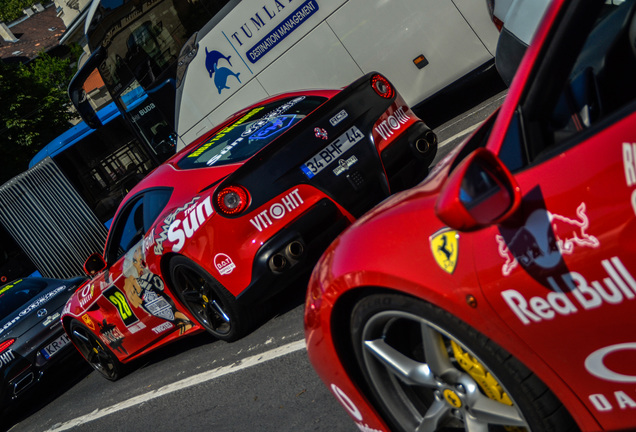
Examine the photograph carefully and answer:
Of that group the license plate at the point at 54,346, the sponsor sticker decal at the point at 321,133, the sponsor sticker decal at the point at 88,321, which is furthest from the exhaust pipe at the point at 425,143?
the license plate at the point at 54,346

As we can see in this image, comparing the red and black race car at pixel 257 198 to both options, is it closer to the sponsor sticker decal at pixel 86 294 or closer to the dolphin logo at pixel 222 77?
the sponsor sticker decal at pixel 86 294

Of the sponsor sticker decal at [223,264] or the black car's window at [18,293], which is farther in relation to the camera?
the black car's window at [18,293]

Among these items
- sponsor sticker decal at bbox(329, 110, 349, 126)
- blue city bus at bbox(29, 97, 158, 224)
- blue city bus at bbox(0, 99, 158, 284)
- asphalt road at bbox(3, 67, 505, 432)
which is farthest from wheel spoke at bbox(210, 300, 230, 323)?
blue city bus at bbox(29, 97, 158, 224)

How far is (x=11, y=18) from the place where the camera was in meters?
79.2

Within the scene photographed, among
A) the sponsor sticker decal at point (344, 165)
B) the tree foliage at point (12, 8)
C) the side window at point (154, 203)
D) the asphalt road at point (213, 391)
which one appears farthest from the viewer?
the tree foliage at point (12, 8)

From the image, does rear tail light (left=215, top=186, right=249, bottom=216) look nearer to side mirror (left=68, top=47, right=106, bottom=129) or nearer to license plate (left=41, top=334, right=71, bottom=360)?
license plate (left=41, top=334, right=71, bottom=360)

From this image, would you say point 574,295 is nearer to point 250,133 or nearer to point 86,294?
point 250,133

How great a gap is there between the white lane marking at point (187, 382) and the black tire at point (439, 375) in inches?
86.3

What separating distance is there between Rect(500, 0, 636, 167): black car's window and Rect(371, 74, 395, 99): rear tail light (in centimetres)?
341

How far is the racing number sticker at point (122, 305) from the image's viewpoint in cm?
662

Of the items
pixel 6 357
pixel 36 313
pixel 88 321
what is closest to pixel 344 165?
pixel 88 321

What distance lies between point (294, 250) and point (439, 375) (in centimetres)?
262

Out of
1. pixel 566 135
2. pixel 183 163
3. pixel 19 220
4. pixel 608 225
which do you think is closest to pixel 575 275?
pixel 608 225

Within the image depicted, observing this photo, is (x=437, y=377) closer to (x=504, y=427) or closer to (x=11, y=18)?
(x=504, y=427)
